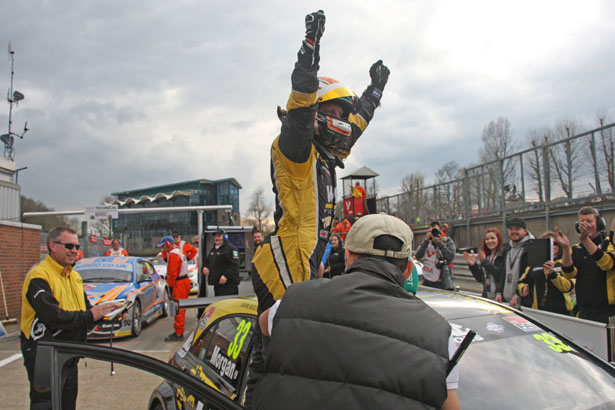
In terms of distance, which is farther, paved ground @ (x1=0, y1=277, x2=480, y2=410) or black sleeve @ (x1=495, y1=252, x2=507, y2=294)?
black sleeve @ (x1=495, y1=252, x2=507, y2=294)

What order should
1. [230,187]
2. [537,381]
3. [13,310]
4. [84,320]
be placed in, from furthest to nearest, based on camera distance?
[230,187], [13,310], [84,320], [537,381]

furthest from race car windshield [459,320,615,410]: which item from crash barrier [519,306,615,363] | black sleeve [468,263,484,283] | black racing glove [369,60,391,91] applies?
black sleeve [468,263,484,283]

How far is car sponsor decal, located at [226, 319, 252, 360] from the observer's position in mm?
2480

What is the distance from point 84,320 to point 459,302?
2661 millimetres

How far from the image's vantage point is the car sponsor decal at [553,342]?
244 centimetres

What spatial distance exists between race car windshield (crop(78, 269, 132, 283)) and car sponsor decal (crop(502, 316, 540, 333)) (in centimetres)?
789

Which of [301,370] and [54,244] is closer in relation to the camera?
[301,370]

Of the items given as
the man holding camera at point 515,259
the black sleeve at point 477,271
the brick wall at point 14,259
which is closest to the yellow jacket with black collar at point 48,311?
the man holding camera at point 515,259

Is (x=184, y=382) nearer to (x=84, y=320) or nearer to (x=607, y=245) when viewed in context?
(x=84, y=320)

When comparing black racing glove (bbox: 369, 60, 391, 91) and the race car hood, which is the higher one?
black racing glove (bbox: 369, 60, 391, 91)

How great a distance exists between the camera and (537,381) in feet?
7.13

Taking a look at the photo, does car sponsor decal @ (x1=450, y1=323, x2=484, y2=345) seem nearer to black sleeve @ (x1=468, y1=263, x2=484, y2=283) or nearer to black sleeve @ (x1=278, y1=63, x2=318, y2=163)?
black sleeve @ (x1=278, y1=63, x2=318, y2=163)

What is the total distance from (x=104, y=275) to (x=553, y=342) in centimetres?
840

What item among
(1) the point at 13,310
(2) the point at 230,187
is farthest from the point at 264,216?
(1) the point at 13,310
